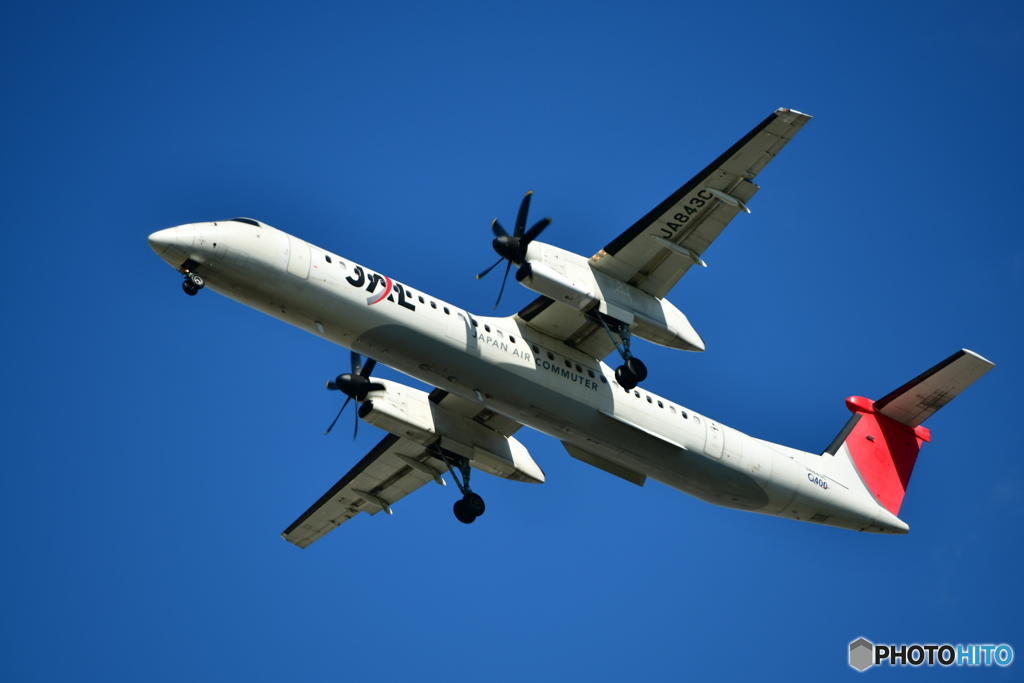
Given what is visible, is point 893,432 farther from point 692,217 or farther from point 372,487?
point 372,487

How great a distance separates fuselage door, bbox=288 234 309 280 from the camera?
17312mm

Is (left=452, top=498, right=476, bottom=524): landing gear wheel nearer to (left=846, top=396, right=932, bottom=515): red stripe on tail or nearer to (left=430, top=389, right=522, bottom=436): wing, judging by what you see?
(left=430, top=389, right=522, bottom=436): wing

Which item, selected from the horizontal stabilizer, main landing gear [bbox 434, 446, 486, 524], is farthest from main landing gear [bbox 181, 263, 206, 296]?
the horizontal stabilizer

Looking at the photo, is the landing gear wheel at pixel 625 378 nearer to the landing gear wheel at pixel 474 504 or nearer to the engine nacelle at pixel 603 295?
the engine nacelle at pixel 603 295

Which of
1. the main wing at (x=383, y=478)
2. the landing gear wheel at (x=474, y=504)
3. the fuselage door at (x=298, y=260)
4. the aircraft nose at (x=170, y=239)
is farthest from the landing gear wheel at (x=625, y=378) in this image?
the aircraft nose at (x=170, y=239)

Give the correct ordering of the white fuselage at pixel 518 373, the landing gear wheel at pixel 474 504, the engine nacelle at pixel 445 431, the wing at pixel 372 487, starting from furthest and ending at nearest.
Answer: the wing at pixel 372 487, the landing gear wheel at pixel 474 504, the engine nacelle at pixel 445 431, the white fuselage at pixel 518 373

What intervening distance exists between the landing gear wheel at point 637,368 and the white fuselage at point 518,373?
90 cm

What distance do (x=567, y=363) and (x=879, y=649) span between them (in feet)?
36.6

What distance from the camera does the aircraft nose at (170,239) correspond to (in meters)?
16.7

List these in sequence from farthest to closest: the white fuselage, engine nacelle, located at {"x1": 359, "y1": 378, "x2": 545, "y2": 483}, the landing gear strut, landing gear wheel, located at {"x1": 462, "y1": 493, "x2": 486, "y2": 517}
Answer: landing gear wheel, located at {"x1": 462, "y1": 493, "x2": 486, "y2": 517}, engine nacelle, located at {"x1": 359, "y1": 378, "x2": 545, "y2": 483}, the landing gear strut, the white fuselage

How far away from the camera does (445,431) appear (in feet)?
72.3

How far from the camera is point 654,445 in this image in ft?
65.8

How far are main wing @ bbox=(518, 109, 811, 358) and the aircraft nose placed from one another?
22.0 ft

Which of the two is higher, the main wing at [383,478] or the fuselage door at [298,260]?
the fuselage door at [298,260]
